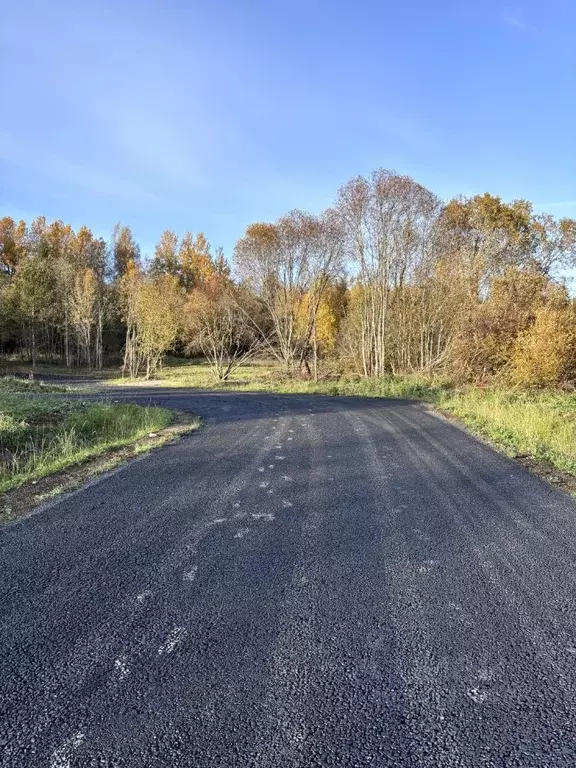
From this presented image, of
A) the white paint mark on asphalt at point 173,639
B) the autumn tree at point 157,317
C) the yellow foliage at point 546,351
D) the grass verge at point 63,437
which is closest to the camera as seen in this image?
the white paint mark on asphalt at point 173,639

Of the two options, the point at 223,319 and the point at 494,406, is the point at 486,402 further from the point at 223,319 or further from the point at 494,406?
the point at 223,319

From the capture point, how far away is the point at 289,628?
2.49m

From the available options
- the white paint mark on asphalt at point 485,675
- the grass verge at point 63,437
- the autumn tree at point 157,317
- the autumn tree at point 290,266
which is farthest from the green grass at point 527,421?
the autumn tree at point 157,317

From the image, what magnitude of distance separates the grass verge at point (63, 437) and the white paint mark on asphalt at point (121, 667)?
2.67 metres

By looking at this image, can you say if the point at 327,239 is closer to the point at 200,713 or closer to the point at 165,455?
the point at 165,455

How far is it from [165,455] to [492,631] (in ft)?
16.6

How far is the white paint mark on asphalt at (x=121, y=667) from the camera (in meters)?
2.11

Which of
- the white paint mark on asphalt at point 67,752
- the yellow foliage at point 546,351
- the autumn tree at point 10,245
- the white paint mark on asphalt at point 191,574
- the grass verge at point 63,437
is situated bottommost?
the white paint mark on asphalt at point 67,752

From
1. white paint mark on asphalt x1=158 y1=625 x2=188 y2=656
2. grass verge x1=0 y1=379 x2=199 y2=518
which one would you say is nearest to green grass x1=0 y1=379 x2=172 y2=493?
grass verge x1=0 y1=379 x2=199 y2=518

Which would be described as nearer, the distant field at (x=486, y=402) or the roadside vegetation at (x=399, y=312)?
the distant field at (x=486, y=402)

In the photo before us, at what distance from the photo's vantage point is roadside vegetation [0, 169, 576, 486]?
544 inches

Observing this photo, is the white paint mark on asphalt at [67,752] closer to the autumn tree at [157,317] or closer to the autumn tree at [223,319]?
the autumn tree at [223,319]

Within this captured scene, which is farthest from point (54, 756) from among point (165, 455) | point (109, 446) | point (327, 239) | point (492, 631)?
point (327, 239)

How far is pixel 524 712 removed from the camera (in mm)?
1913
